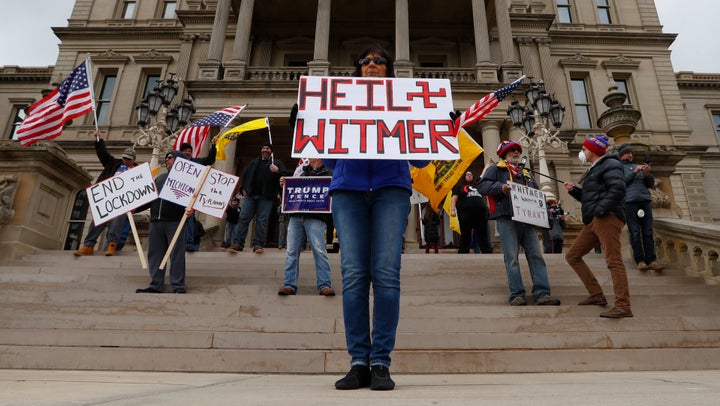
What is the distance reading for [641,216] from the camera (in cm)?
597

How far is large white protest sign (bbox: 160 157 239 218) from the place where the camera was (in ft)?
18.7

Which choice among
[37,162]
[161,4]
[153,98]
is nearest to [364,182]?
[37,162]

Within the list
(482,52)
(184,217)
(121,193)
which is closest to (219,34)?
(482,52)

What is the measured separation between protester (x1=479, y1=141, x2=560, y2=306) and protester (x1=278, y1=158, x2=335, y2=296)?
2062 millimetres

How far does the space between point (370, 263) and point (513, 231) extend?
10.3ft

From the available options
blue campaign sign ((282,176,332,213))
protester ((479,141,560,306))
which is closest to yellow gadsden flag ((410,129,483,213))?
protester ((479,141,560,306))

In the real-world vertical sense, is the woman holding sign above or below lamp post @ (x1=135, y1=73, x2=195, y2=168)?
below

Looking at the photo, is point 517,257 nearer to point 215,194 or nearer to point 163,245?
point 215,194

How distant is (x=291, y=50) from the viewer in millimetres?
21297

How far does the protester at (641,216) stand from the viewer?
598 cm

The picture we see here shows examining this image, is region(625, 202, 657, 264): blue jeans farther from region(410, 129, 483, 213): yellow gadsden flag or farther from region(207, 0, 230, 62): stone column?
region(207, 0, 230, 62): stone column

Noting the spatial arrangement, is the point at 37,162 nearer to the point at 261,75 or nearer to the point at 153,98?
the point at 153,98

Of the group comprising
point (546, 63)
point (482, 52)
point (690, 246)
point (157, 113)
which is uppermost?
point (546, 63)

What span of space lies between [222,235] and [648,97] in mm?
22691
